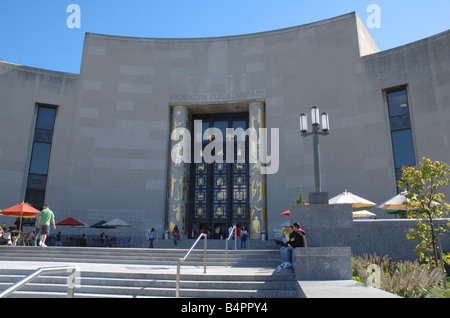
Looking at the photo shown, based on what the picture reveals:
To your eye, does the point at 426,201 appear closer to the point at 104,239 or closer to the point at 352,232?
the point at 352,232

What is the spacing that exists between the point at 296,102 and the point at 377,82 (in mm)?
5393

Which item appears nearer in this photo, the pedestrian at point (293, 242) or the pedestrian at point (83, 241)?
the pedestrian at point (293, 242)

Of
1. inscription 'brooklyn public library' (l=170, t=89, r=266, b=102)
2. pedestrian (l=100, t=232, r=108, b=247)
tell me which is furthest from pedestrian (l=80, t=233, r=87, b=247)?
inscription 'brooklyn public library' (l=170, t=89, r=266, b=102)

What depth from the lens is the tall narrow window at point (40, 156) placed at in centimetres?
2547

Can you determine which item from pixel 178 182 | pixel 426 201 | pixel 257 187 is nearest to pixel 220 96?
pixel 178 182

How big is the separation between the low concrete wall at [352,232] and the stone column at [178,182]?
16.0 m

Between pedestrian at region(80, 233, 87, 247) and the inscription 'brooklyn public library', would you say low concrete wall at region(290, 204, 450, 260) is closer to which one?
the inscription 'brooklyn public library'

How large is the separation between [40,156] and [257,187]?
52.1ft

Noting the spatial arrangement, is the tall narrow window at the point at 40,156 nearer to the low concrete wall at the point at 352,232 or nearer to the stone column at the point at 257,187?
the stone column at the point at 257,187

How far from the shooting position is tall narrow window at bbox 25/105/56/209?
2547 centimetres

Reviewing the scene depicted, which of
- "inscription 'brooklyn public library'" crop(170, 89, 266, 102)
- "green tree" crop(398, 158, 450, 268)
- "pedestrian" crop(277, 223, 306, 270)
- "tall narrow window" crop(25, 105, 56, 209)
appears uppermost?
"inscription 'brooklyn public library'" crop(170, 89, 266, 102)

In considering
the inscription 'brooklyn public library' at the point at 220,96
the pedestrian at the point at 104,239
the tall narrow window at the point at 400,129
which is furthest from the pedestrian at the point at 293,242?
the inscription 'brooklyn public library' at the point at 220,96

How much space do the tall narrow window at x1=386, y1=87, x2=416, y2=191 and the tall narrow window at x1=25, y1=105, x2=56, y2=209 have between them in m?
23.9

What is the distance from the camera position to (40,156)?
2619 cm
